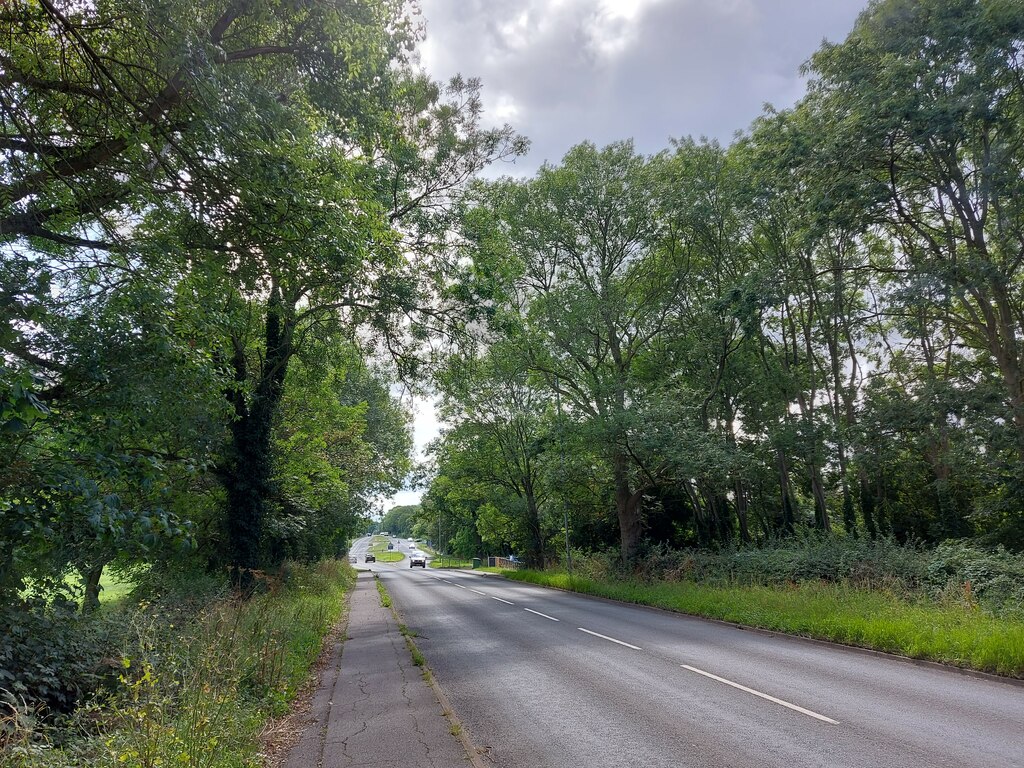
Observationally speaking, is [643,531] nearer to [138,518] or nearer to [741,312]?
[741,312]

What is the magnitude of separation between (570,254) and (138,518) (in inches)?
923

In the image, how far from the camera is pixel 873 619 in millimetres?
11039

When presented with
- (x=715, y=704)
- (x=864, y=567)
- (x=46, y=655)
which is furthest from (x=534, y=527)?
(x=46, y=655)

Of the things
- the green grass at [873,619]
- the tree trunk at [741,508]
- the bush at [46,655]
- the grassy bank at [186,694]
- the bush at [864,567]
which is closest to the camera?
the grassy bank at [186,694]

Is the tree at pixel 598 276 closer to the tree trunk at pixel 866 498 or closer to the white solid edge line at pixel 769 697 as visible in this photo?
the tree trunk at pixel 866 498

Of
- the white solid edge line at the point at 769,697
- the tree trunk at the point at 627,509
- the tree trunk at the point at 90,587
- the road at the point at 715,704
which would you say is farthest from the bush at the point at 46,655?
the tree trunk at the point at 627,509

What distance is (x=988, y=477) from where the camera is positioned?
53.0 feet

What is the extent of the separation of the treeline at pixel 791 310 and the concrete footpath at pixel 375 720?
20.5 feet

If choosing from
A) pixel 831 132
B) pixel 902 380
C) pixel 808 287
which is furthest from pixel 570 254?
pixel 902 380

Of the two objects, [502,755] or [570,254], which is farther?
[570,254]

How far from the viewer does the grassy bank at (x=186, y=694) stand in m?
3.61

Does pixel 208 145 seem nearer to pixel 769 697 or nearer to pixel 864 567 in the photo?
pixel 769 697

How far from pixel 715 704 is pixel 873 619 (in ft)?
20.3

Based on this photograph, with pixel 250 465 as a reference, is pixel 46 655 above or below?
below
